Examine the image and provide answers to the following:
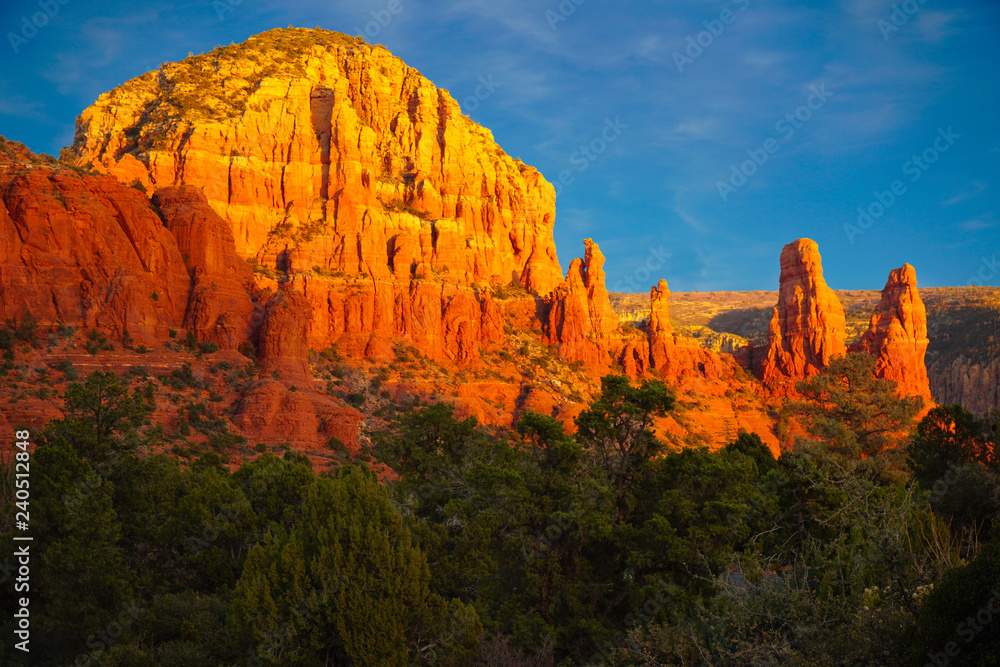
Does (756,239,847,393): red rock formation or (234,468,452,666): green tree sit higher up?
(756,239,847,393): red rock formation

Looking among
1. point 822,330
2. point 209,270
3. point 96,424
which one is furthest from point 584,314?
point 96,424

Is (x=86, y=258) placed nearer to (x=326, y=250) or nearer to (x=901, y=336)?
(x=326, y=250)

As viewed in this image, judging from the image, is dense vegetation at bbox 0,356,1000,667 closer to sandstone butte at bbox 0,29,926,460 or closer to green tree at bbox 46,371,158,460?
green tree at bbox 46,371,158,460

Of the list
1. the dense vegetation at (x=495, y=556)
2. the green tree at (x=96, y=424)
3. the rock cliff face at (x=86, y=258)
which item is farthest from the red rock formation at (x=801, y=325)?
the green tree at (x=96, y=424)

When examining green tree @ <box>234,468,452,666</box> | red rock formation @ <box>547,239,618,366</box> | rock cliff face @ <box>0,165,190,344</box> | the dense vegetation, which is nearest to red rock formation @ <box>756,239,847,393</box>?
red rock formation @ <box>547,239,618,366</box>

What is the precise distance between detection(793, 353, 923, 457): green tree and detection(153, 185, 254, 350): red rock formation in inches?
1873

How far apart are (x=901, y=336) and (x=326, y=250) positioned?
75965mm

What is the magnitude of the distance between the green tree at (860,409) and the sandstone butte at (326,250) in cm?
3497

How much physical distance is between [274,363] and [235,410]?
24.0 feet

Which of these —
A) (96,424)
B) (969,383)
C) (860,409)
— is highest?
(969,383)

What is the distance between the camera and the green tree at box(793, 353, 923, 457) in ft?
125

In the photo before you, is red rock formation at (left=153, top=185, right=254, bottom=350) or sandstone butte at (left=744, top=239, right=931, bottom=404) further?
sandstone butte at (left=744, top=239, right=931, bottom=404)

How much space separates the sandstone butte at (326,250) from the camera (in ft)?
179

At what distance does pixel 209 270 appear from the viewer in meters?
62.7
